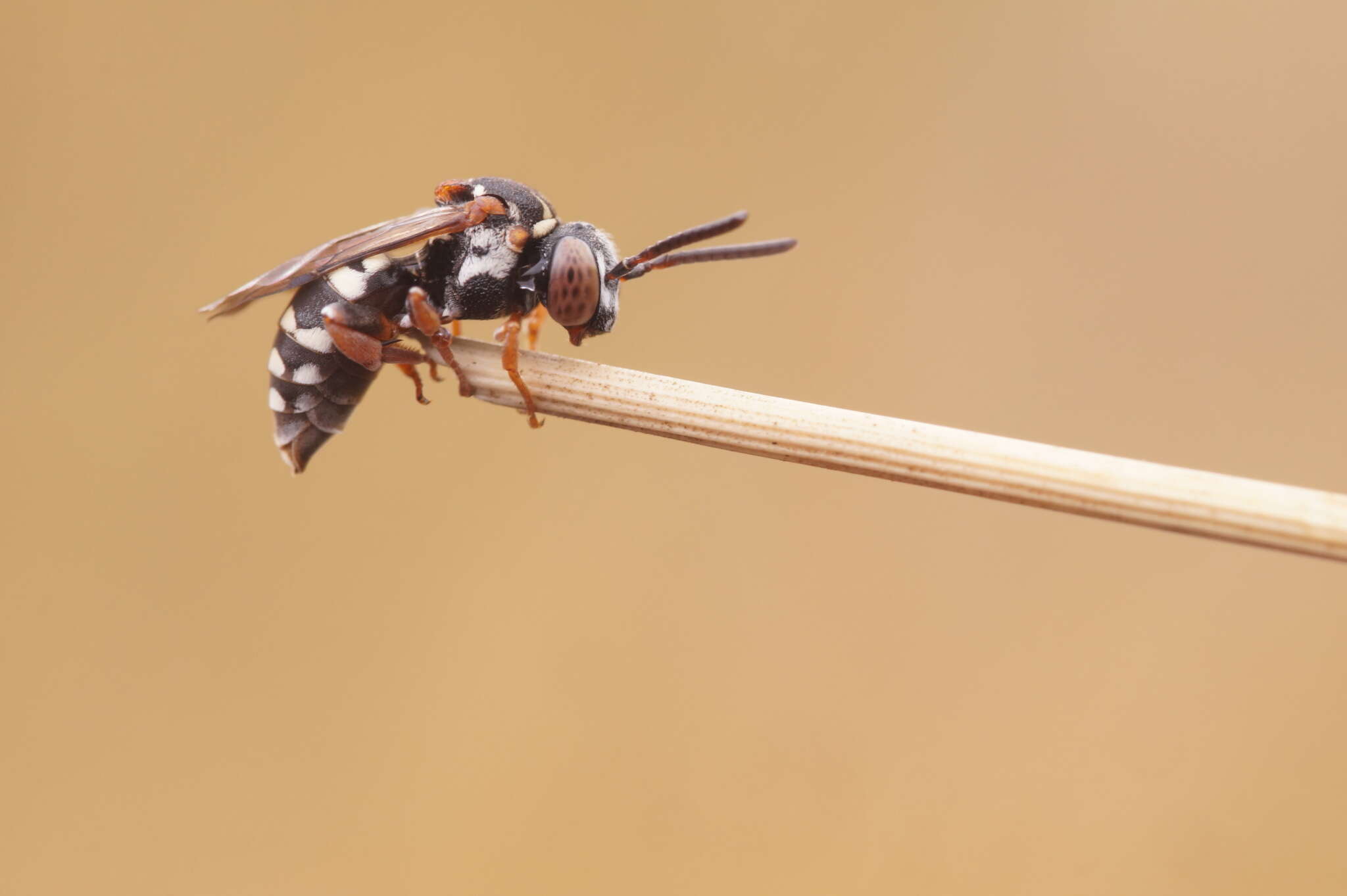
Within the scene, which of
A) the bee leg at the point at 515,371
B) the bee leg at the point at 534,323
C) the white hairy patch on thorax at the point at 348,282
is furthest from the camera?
the bee leg at the point at 534,323

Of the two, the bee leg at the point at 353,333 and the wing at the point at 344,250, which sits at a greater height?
the wing at the point at 344,250

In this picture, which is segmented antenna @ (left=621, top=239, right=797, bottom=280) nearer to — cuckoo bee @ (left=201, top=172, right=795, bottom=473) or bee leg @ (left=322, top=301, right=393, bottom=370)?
cuckoo bee @ (left=201, top=172, right=795, bottom=473)

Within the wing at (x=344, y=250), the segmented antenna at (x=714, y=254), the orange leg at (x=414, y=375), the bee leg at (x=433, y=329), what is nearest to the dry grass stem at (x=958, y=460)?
the bee leg at (x=433, y=329)

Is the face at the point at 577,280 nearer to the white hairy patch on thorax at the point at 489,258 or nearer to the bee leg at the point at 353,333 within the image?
the white hairy patch on thorax at the point at 489,258

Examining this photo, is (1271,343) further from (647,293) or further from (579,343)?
(579,343)

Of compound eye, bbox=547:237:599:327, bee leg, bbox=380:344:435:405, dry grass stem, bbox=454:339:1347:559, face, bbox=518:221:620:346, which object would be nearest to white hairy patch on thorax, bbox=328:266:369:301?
bee leg, bbox=380:344:435:405

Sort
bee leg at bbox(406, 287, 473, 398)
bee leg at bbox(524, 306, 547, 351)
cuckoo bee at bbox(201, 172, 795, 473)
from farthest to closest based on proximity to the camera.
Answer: bee leg at bbox(524, 306, 547, 351) → cuckoo bee at bbox(201, 172, 795, 473) → bee leg at bbox(406, 287, 473, 398)
